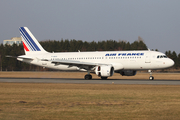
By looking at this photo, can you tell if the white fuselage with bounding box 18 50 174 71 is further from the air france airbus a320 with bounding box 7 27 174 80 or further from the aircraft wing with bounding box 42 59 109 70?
the aircraft wing with bounding box 42 59 109 70

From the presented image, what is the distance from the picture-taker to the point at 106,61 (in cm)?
4166

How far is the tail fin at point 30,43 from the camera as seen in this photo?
49.0 meters

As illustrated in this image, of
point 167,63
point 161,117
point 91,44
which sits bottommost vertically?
point 161,117

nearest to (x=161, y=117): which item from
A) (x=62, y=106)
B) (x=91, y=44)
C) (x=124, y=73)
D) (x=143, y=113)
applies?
(x=143, y=113)

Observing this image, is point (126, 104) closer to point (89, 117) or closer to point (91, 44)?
point (89, 117)

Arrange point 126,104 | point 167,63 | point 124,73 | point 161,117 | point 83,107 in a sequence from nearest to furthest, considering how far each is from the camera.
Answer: point 161,117, point 83,107, point 126,104, point 167,63, point 124,73

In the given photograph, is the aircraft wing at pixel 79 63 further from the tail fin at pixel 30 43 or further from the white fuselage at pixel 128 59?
the tail fin at pixel 30 43

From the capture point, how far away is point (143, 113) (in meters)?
12.5

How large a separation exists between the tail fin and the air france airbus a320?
0.19 meters

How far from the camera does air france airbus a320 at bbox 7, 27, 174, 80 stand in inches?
1537

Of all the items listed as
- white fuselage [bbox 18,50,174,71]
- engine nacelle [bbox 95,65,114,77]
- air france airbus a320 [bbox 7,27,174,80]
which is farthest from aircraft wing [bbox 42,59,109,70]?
engine nacelle [bbox 95,65,114,77]

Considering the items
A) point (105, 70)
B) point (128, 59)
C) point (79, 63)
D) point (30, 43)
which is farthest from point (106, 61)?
point (30, 43)

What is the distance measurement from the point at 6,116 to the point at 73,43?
117 m

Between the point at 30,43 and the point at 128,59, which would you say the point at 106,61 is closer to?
the point at 128,59
